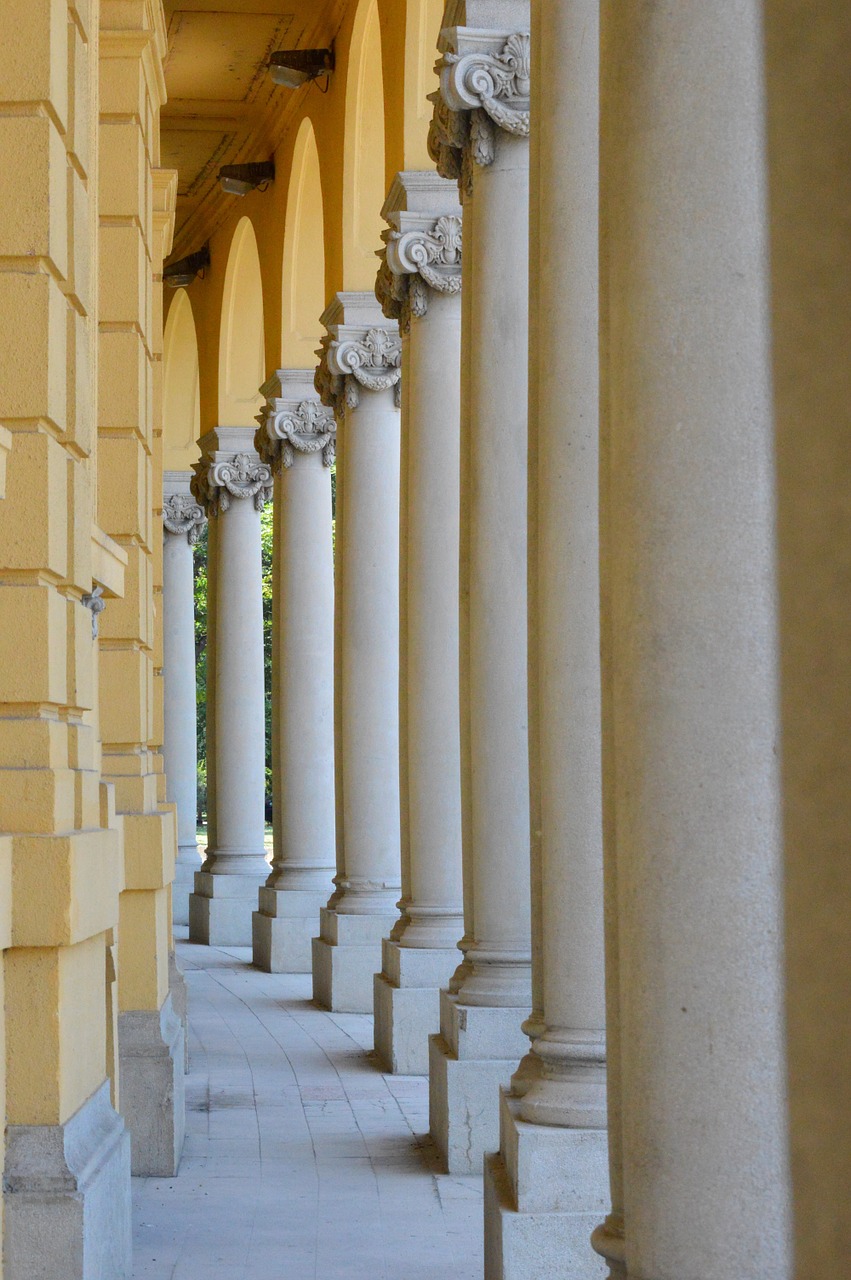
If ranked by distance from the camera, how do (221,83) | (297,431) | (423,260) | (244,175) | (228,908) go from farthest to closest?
(228,908) < (244,175) < (221,83) < (297,431) < (423,260)

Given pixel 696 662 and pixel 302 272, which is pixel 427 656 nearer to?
pixel 696 662

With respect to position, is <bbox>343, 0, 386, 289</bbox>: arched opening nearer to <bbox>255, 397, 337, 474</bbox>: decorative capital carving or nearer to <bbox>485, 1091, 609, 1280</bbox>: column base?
<bbox>255, 397, 337, 474</bbox>: decorative capital carving

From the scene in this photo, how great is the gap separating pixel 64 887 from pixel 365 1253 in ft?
13.6

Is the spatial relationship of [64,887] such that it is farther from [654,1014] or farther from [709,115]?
[709,115]

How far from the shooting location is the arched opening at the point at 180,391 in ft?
140

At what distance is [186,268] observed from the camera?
39562mm

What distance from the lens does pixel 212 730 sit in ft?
117

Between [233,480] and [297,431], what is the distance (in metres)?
5.80

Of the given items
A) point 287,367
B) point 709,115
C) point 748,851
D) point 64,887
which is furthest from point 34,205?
point 287,367

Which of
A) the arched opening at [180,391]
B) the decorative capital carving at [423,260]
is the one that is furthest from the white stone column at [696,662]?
the arched opening at [180,391]

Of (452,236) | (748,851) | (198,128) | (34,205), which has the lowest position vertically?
(748,851)

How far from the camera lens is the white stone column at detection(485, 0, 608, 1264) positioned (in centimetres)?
990

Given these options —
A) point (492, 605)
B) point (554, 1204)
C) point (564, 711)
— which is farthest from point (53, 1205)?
point (492, 605)

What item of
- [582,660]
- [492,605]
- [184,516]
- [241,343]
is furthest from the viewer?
[184,516]
